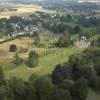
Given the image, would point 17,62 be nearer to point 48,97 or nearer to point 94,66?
point 94,66

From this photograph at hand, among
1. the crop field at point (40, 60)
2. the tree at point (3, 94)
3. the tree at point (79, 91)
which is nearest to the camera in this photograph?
the tree at point (3, 94)

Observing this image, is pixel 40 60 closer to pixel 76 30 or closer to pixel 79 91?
pixel 79 91

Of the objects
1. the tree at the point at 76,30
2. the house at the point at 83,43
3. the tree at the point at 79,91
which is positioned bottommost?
the tree at the point at 76,30

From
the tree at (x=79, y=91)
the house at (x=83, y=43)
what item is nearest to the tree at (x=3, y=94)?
the tree at (x=79, y=91)

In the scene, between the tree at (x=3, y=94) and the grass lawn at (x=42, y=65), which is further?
the grass lawn at (x=42, y=65)

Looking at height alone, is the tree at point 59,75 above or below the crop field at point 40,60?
above

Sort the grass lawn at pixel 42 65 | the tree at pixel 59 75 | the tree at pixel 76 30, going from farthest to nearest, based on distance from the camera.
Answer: the tree at pixel 76 30 → the grass lawn at pixel 42 65 → the tree at pixel 59 75

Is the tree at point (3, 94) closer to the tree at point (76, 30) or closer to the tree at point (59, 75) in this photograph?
the tree at point (59, 75)

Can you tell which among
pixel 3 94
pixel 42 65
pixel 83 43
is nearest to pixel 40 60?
pixel 42 65

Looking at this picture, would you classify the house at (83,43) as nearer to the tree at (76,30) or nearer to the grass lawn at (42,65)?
the grass lawn at (42,65)
